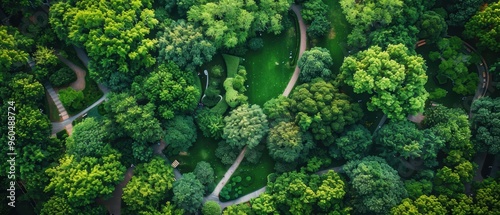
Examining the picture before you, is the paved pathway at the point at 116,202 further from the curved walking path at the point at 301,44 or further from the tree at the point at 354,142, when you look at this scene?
the tree at the point at 354,142

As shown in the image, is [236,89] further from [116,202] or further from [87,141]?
[116,202]

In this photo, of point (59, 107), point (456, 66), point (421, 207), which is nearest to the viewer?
point (421, 207)

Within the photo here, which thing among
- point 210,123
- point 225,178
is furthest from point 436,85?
point 225,178

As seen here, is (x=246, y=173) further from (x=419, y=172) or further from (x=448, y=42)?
(x=448, y=42)

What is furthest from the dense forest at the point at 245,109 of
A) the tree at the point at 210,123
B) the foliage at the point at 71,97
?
the foliage at the point at 71,97

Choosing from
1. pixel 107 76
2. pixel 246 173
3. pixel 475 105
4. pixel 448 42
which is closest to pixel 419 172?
pixel 475 105

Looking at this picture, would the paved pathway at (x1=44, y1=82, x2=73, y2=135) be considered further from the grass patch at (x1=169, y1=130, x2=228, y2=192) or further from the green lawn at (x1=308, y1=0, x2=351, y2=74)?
the green lawn at (x1=308, y1=0, x2=351, y2=74)
